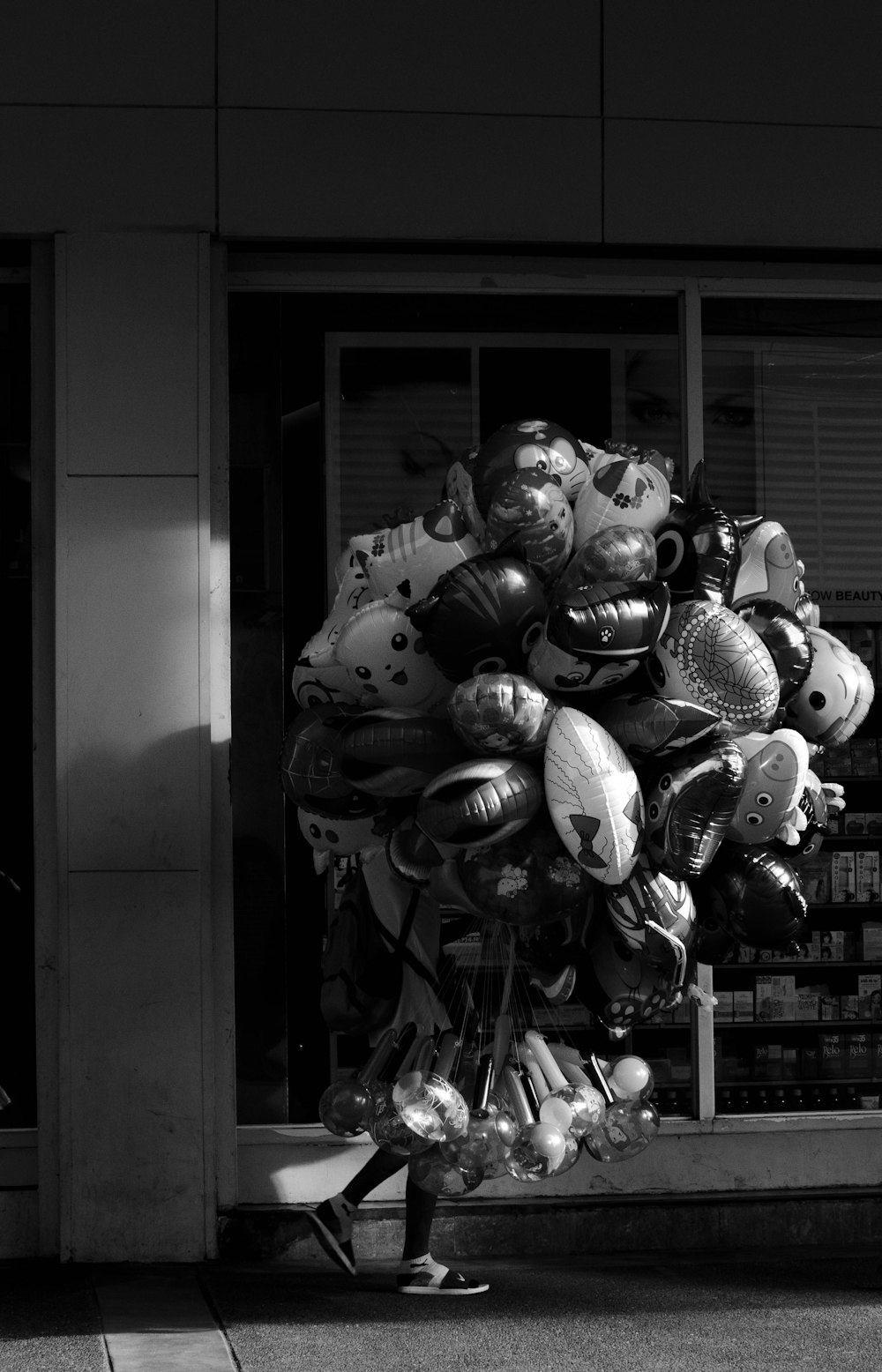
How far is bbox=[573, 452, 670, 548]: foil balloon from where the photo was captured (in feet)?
16.4

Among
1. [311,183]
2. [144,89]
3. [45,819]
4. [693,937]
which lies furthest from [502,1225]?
[144,89]

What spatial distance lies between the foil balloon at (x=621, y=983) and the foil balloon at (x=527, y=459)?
1.30m

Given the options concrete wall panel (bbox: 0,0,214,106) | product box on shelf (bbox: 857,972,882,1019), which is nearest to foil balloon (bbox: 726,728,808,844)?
product box on shelf (bbox: 857,972,882,1019)

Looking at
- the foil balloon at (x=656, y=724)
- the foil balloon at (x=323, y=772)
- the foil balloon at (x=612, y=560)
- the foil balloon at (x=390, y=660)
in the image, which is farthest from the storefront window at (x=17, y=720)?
the foil balloon at (x=656, y=724)

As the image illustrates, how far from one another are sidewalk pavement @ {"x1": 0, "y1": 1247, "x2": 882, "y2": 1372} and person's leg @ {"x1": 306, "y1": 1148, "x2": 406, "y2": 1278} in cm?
15

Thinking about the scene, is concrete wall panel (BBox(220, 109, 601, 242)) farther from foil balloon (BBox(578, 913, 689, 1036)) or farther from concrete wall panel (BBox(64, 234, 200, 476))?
foil balloon (BBox(578, 913, 689, 1036))

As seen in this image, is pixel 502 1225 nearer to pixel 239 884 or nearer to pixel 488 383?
pixel 239 884

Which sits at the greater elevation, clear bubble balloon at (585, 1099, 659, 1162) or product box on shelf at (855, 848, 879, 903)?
product box on shelf at (855, 848, 879, 903)

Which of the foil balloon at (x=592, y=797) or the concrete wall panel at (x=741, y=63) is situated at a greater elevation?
the concrete wall panel at (x=741, y=63)

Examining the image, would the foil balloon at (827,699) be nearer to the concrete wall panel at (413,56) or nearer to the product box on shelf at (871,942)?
the product box on shelf at (871,942)

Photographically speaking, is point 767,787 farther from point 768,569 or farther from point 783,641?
point 768,569

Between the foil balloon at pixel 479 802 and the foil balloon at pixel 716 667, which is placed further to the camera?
the foil balloon at pixel 716 667

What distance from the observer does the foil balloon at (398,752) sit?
480 centimetres

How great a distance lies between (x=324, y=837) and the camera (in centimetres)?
538
